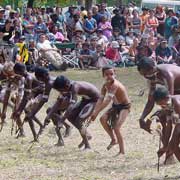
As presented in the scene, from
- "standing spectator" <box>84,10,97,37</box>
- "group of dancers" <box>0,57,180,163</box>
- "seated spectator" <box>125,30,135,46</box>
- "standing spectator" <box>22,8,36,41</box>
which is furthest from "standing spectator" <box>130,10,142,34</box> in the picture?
"group of dancers" <box>0,57,180,163</box>

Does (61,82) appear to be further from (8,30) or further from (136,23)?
(136,23)

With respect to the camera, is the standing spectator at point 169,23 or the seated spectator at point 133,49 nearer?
the seated spectator at point 133,49

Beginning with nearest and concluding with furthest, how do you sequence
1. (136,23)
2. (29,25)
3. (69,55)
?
(29,25)
(69,55)
(136,23)

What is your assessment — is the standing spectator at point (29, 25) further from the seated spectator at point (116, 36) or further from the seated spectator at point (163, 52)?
the seated spectator at point (163, 52)

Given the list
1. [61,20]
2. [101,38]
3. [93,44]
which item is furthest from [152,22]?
[61,20]

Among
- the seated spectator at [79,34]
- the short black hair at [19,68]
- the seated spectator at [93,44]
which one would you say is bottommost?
the seated spectator at [93,44]

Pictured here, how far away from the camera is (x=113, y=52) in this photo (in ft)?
79.7

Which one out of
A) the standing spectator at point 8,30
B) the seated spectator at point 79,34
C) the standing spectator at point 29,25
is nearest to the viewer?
the standing spectator at point 8,30

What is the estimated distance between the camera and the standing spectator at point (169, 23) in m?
25.4

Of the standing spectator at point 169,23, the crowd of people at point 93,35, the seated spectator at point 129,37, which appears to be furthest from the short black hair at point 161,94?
the standing spectator at point 169,23

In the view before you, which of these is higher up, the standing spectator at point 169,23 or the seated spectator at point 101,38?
the standing spectator at point 169,23

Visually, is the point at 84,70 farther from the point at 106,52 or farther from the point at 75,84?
the point at 75,84

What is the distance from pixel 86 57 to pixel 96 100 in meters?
12.8

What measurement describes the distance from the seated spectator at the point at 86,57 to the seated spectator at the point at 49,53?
91cm
